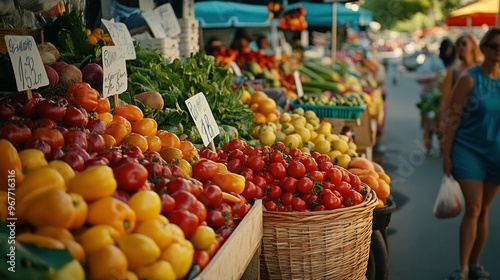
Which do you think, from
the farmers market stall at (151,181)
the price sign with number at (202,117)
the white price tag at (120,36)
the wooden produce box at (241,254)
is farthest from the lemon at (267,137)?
the wooden produce box at (241,254)

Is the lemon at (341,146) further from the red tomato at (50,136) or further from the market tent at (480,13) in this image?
the market tent at (480,13)

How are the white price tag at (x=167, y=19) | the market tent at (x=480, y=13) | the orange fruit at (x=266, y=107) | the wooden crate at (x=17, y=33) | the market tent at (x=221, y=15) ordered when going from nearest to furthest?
the wooden crate at (x=17, y=33) → the orange fruit at (x=266, y=107) → the white price tag at (x=167, y=19) → the market tent at (x=221, y=15) → the market tent at (x=480, y=13)

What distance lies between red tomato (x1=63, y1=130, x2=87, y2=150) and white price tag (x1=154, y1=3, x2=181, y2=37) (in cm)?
316

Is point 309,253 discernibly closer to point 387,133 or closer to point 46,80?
point 46,80

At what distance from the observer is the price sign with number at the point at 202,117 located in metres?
2.93

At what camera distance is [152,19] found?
5.08 m

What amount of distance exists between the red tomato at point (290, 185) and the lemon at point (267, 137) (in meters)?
1.38

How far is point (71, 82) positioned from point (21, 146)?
40.6 inches

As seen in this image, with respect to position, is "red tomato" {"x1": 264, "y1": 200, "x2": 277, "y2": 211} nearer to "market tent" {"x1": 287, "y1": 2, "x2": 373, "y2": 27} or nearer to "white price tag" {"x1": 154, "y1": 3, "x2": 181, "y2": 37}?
"white price tag" {"x1": 154, "y1": 3, "x2": 181, "y2": 37}

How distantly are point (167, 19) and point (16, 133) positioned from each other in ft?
11.0

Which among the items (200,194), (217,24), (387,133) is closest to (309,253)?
(200,194)

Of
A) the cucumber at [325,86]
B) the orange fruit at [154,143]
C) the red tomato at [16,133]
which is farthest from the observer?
the cucumber at [325,86]

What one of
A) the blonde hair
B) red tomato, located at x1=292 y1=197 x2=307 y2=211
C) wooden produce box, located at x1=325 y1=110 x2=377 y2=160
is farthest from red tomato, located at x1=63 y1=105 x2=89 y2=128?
the blonde hair

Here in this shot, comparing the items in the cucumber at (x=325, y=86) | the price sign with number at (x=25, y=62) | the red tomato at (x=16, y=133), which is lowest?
the cucumber at (x=325, y=86)
